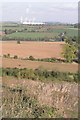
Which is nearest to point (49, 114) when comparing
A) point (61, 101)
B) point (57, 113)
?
point (57, 113)

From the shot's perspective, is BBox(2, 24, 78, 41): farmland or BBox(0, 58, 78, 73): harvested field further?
BBox(2, 24, 78, 41): farmland

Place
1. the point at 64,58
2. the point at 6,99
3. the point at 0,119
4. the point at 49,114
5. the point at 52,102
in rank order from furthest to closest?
the point at 64,58 < the point at 52,102 < the point at 6,99 < the point at 49,114 < the point at 0,119

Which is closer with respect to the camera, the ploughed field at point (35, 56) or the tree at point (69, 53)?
the ploughed field at point (35, 56)

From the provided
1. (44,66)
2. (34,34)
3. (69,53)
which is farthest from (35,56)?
(34,34)

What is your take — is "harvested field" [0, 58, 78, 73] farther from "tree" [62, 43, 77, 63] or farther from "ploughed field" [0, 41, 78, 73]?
"tree" [62, 43, 77, 63]

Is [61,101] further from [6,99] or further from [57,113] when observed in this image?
[6,99]

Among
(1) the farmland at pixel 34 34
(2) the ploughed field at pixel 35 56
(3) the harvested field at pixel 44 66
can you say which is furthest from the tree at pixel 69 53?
(1) the farmland at pixel 34 34

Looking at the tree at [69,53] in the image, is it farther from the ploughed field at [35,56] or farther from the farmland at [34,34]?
the farmland at [34,34]

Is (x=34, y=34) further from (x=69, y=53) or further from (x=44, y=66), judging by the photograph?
(x=44, y=66)

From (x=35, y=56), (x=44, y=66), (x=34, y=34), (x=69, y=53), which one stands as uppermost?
(x=34, y=34)

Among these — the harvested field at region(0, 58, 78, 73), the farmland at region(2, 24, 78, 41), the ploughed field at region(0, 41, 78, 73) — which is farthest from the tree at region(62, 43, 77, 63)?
the farmland at region(2, 24, 78, 41)

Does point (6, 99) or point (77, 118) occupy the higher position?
point (6, 99)
